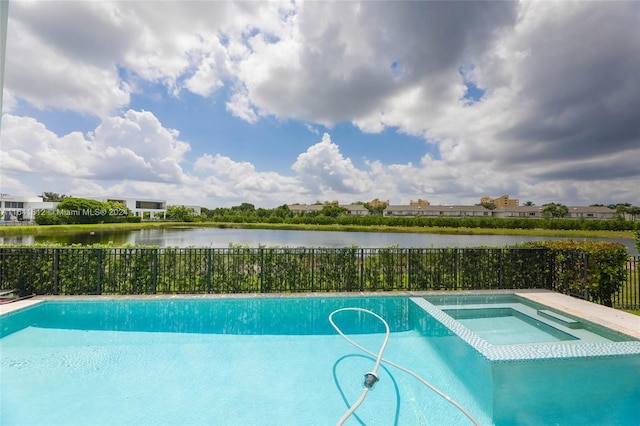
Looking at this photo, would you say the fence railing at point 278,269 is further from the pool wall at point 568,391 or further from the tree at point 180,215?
the tree at point 180,215

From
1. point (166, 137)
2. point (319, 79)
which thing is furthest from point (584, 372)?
point (166, 137)

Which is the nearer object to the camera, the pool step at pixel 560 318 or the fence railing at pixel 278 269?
the pool step at pixel 560 318

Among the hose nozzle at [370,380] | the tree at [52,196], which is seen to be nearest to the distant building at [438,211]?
the hose nozzle at [370,380]

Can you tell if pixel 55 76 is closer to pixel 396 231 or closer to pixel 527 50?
pixel 527 50

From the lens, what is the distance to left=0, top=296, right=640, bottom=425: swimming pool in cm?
314

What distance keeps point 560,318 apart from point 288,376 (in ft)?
15.7

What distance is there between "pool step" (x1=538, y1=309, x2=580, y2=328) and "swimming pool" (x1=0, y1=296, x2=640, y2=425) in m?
0.64

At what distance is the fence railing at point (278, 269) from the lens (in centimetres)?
677

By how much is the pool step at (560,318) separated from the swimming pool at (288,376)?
25.1 inches

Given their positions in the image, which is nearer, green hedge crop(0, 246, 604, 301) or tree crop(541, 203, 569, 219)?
green hedge crop(0, 246, 604, 301)

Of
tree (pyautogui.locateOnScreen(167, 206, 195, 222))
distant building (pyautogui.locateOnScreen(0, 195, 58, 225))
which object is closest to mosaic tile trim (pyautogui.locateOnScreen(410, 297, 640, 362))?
distant building (pyautogui.locateOnScreen(0, 195, 58, 225))

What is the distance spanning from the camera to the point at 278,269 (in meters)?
7.64

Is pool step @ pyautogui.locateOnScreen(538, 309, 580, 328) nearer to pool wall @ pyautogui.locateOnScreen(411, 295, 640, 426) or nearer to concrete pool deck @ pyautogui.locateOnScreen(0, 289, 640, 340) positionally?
concrete pool deck @ pyautogui.locateOnScreen(0, 289, 640, 340)

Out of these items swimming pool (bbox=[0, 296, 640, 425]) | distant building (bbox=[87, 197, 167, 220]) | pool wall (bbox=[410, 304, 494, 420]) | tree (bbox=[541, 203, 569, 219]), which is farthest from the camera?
distant building (bbox=[87, 197, 167, 220])
